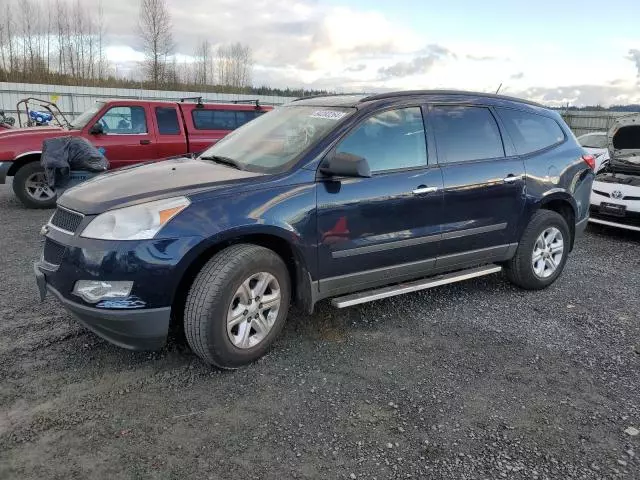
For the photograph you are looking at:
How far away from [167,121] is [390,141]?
644 centimetres

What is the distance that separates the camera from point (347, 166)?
333 centimetres

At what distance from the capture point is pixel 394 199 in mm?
3740

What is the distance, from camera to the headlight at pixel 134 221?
2922 millimetres

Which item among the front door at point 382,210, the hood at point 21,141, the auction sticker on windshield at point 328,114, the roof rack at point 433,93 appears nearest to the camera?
the front door at point 382,210

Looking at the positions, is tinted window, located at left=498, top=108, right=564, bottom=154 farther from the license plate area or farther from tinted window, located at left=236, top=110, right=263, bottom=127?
tinted window, located at left=236, top=110, right=263, bottom=127

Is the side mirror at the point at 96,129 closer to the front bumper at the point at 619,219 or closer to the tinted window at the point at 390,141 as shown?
the tinted window at the point at 390,141

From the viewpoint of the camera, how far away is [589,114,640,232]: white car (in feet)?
23.4

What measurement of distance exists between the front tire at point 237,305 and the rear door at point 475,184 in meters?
1.53

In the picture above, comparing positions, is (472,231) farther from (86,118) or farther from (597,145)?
(597,145)

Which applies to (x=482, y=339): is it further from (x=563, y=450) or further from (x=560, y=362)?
(x=563, y=450)

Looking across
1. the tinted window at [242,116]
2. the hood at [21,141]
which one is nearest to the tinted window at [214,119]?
the tinted window at [242,116]

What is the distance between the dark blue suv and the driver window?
527 cm

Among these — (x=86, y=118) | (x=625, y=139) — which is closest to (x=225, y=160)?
(x=86, y=118)

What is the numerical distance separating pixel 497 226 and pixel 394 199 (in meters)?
1.23
